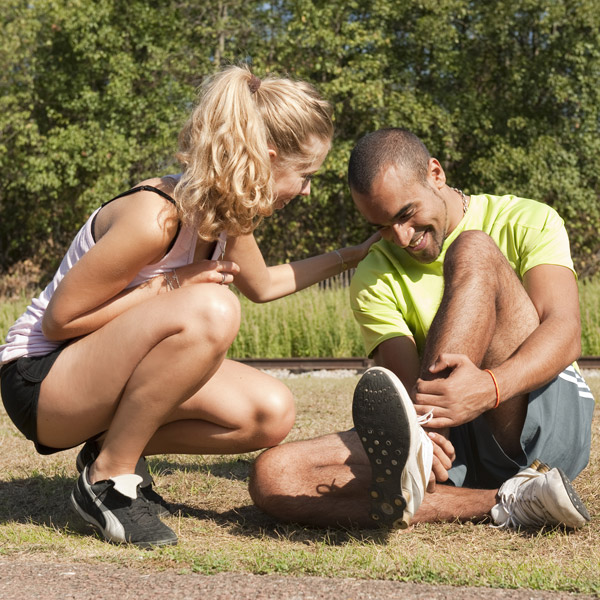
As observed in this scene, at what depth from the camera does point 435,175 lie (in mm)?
3740

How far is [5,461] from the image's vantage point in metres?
4.81

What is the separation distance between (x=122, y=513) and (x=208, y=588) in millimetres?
698

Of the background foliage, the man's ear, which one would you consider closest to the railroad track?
the man's ear

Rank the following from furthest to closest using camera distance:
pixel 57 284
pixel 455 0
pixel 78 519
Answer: pixel 455 0 < pixel 78 519 < pixel 57 284

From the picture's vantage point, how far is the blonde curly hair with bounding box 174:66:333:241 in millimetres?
3025

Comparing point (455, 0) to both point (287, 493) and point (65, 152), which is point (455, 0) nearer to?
point (65, 152)

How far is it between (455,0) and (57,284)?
23.2 m

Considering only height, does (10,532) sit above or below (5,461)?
above

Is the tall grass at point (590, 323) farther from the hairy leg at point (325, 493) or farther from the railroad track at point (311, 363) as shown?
the hairy leg at point (325, 493)

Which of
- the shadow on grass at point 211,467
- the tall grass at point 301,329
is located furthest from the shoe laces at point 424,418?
the tall grass at point 301,329

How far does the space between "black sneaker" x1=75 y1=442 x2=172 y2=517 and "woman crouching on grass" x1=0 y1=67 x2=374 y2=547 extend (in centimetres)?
1

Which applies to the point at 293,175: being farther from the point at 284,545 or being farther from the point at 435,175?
the point at 284,545

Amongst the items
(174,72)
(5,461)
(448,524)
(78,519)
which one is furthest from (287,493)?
(174,72)

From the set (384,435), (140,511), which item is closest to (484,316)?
(384,435)
